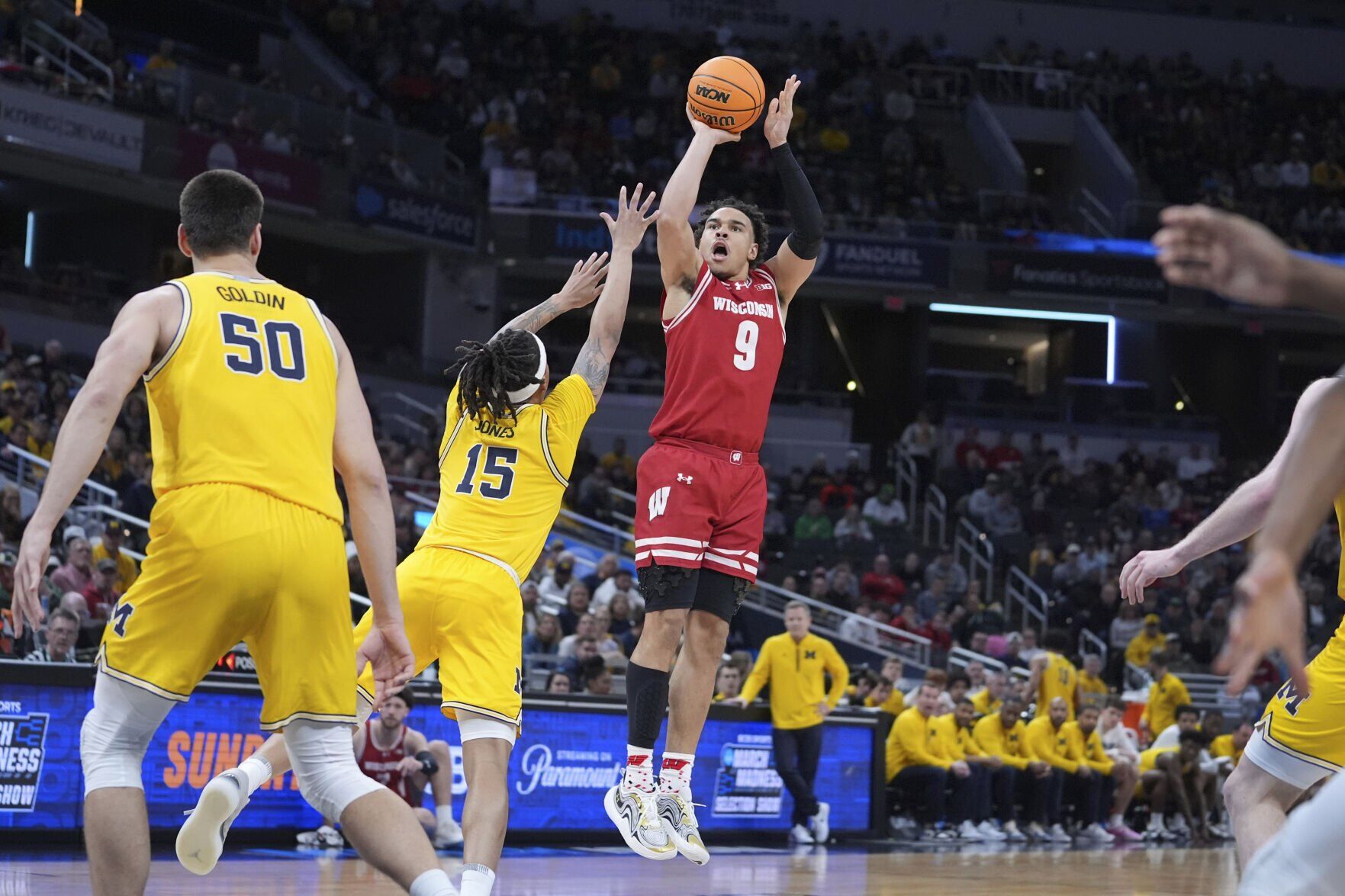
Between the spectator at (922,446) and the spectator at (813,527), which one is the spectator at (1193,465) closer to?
the spectator at (922,446)

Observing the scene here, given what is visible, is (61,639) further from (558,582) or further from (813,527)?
(813,527)

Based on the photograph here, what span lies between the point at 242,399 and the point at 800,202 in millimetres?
3134

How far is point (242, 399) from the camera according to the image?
468 centimetres

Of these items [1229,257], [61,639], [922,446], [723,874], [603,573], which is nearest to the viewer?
[1229,257]

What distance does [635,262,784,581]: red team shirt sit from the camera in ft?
22.7

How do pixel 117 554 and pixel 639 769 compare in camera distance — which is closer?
pixel 639 769

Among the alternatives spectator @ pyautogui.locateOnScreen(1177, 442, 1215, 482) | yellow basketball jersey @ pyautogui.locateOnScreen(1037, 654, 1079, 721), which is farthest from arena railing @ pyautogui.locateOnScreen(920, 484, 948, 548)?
yellow basketball jersey @ pyautogui.locateOnScreen(1037, 654, 1079, 721)

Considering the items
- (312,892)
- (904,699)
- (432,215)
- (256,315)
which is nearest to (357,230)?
(432,215)

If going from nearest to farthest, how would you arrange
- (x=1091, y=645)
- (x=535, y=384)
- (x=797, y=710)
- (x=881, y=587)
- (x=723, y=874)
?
(x=535, y=384) < (x=723, y=874) < (x=797, y=710) < (x=881, y=587) < (x=1091, y=645)

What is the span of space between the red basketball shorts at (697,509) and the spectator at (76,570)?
24.5 feet

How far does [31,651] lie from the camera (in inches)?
453

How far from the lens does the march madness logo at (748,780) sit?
43.9 feet

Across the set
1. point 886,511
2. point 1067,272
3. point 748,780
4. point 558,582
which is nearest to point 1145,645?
point 886,511

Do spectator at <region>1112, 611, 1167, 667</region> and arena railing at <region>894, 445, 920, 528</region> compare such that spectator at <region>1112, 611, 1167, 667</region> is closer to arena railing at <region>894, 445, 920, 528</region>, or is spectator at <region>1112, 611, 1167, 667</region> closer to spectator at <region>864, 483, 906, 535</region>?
spectator at <region>864, 483, 906, 535</region>
